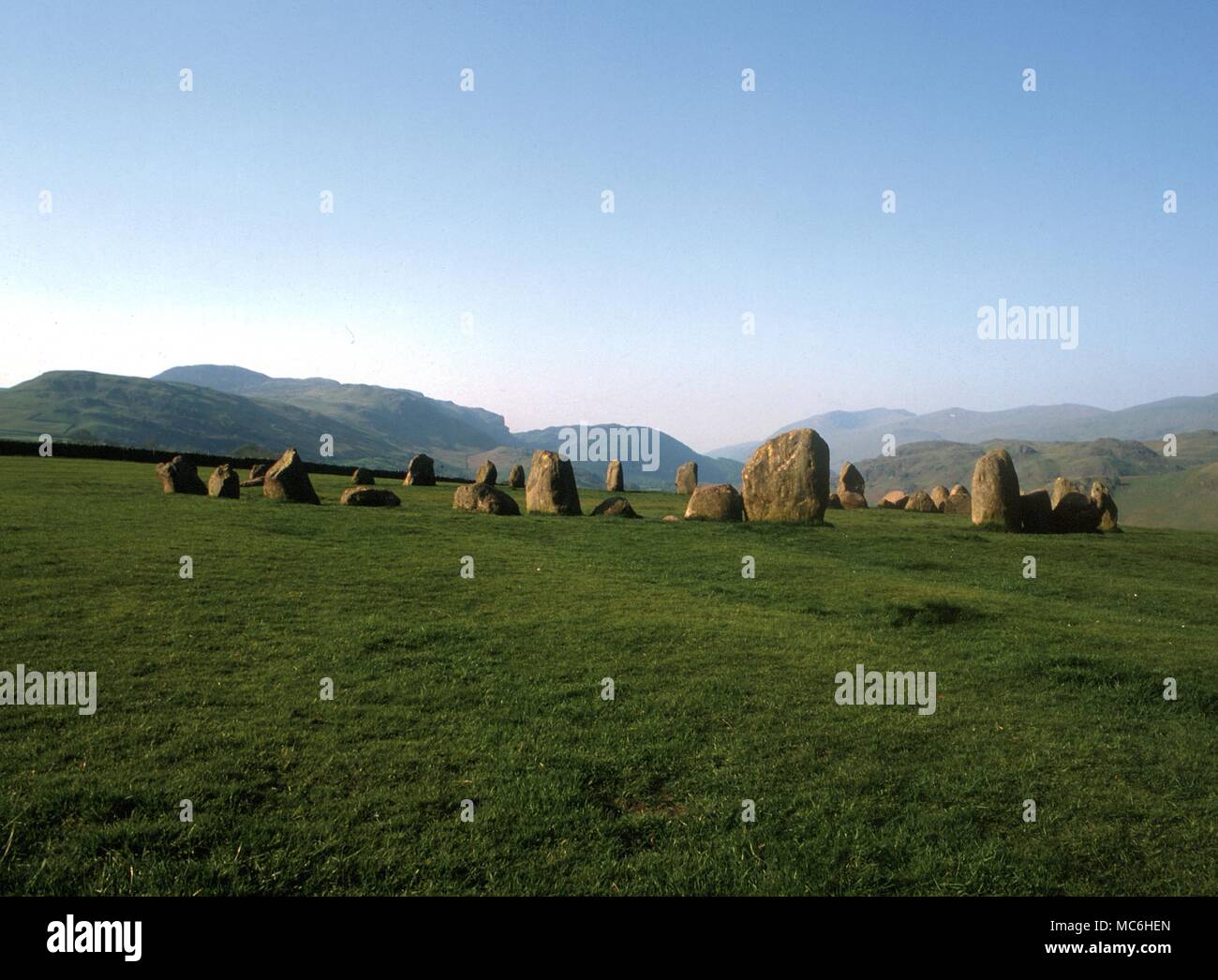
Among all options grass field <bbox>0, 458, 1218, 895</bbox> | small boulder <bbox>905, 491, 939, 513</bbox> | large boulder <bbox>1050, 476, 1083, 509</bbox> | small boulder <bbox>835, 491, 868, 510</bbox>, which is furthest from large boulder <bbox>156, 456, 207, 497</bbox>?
small boulder <bbox>905, 491, 939, 513</bbox>

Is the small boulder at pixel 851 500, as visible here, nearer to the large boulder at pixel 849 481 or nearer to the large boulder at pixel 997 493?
the large boulder at pixel 849 481

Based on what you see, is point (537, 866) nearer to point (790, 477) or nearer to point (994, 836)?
point (994, 836)

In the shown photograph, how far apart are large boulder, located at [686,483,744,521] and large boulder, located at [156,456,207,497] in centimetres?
2008

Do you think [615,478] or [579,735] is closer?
[579,735]

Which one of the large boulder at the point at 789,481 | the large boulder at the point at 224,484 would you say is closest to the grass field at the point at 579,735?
the large boulder at the point at 224,484

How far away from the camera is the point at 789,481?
94.2 feet

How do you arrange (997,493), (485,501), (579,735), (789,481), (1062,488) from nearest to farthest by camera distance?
(579,735), (485,501), (997,493), (789,481), (1062,488)

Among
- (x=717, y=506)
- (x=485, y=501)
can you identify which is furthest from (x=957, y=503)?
(x=485, y=501)

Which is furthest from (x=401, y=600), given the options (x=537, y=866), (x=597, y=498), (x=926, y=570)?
(x=597, y=498)

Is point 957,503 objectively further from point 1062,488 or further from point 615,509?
point 615,509

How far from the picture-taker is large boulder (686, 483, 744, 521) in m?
28.8

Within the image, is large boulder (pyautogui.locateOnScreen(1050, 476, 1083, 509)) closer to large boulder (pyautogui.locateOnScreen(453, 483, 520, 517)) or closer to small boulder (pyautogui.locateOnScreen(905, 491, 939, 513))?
small boulder (pyautogui.locateOnScreen(905, 491, 939, 513))

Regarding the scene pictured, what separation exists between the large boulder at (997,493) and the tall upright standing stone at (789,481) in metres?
5.98
